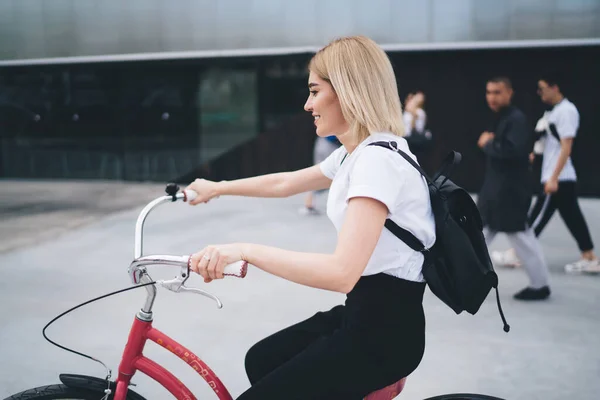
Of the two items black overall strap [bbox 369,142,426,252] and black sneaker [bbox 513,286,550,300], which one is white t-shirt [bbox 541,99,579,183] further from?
black overall strap [bbox 369,142,426,252]

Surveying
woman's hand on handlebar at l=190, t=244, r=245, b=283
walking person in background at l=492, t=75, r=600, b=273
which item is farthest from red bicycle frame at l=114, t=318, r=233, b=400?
walking person in background at l=492, t=75, r=600, b=273

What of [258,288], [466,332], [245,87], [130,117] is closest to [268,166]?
[245,87]

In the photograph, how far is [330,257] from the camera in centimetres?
186

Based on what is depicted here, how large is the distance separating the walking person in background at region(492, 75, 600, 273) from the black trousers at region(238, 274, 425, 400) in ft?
15.5

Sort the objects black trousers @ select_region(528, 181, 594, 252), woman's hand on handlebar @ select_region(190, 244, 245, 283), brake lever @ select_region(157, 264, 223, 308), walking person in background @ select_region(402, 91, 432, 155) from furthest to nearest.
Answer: walking person in background @ select_region(402, 91, 432, 155) → black trousers @ select_region(528, 181, 594, 252) → brake lever @ select_region(157, 264, 223, 308) → woman's hand on handlebar @ select_region(190, 244, 245, 283)

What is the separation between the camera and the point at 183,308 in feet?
18.8

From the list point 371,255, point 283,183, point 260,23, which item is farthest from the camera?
point 260,23

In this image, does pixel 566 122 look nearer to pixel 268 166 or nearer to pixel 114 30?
pixel 268 166

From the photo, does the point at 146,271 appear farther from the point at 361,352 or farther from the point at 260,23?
the point at 260,23

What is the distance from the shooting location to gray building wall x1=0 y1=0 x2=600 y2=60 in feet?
39.4

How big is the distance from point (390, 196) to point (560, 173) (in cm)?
518

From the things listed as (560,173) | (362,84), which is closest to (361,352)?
(362,84)

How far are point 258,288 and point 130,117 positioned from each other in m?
10.2

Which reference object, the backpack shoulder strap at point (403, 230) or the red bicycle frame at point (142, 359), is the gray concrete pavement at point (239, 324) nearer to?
the red bicycle frame at point (142, 359)
